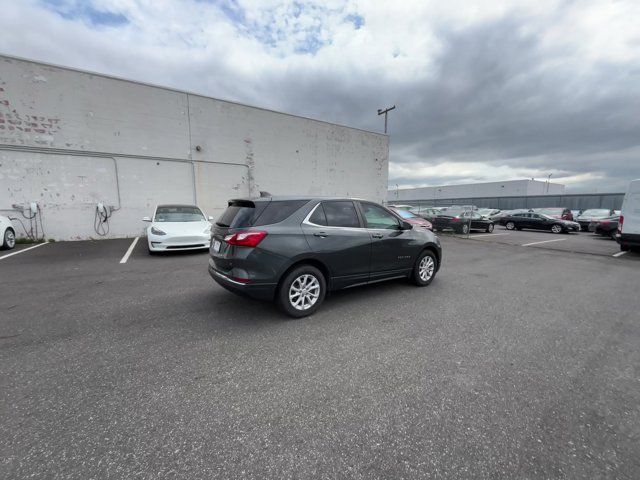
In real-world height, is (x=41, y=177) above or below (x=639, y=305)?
above

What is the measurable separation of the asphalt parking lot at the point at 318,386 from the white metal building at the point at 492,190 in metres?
49.1

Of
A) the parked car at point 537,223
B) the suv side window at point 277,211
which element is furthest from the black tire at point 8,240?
the parked car at point 537,223

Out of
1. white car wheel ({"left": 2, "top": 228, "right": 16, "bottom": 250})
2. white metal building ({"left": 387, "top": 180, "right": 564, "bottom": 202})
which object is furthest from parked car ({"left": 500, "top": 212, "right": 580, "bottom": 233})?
white metal building ({"left": 387, "top": 180, "right": 564, "bottom": 202})

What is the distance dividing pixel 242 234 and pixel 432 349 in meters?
2.51

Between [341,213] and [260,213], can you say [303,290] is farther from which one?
[341,213]

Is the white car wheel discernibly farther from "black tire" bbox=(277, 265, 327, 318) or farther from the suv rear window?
"black tire" bbox=(277, 265, 327, 318)

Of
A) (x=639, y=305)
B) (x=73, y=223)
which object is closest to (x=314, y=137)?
(x=73, y=223)

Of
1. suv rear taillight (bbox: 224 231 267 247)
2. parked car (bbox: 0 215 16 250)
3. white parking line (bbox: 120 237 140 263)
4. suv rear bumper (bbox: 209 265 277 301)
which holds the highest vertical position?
suv rear taillight (bbox: 224 231 267 247)

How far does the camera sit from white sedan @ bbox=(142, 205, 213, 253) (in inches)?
290

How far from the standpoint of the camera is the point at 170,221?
8.23 m

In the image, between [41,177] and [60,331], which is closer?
[60,331]

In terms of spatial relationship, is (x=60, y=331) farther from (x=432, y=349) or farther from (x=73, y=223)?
(x=73, y=223)

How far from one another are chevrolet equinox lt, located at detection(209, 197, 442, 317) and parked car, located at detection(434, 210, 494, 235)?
38.6 feet

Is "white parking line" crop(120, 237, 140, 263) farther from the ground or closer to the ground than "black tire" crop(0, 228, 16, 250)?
closer to the ground
